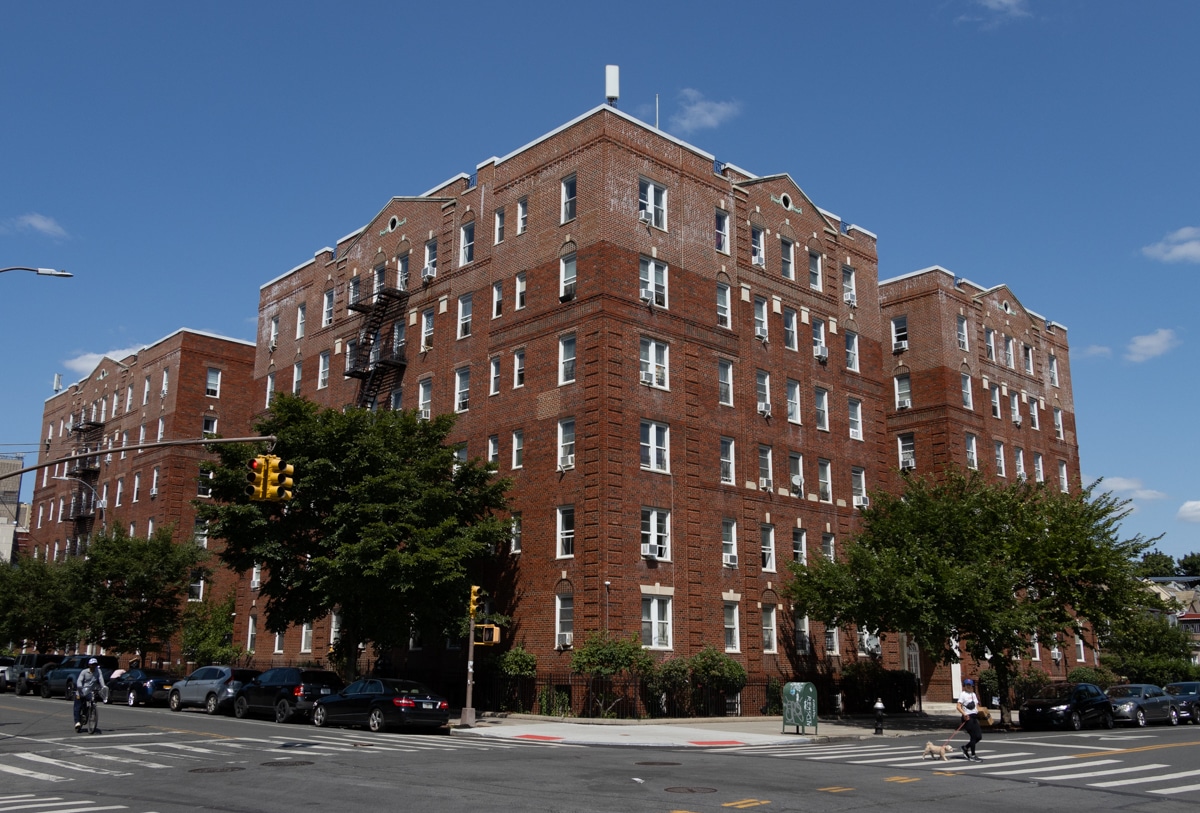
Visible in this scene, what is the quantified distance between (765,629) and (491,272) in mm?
17939

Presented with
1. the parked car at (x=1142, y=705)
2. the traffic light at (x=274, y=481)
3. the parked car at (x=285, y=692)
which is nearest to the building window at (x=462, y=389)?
the parked car at (x=285, y=692)

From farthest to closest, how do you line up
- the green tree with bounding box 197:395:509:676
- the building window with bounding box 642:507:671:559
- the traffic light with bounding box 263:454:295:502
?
the building window with bounding box 642:507:671:559, the green tree with bounding box 197:395:509:676, the traffic light with bounding box 263:454:295:502

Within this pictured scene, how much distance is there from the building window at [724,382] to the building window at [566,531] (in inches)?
314

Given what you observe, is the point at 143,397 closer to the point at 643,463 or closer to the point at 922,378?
the point at 643,463

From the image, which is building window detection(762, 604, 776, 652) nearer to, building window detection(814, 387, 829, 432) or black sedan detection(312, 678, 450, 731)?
building window detection(814, 387, 829, 432)

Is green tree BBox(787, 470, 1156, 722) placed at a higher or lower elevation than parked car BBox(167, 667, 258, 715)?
higher

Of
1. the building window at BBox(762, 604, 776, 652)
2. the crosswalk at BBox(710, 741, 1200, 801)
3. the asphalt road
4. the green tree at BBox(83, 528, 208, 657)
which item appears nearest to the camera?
the asphalt road

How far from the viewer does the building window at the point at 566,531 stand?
37219 mm

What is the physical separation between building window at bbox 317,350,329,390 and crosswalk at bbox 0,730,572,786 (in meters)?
27.0

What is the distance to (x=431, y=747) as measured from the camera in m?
23.7

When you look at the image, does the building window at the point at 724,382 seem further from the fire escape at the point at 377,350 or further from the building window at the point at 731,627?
the fire escape at the point at 377,350

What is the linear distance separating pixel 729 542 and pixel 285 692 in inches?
679

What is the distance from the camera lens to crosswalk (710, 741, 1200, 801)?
17.5m

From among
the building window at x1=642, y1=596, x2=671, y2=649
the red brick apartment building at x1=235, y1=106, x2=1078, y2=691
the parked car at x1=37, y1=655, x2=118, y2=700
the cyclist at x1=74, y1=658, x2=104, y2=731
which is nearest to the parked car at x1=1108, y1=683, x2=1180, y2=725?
the red brick apartment building at x1=235, y1=106, x2=1078, y2=691
